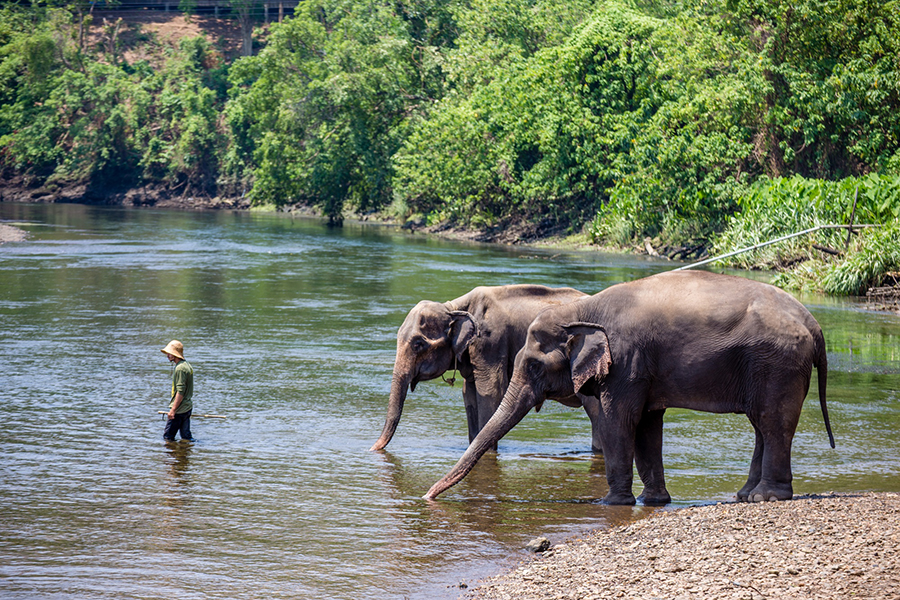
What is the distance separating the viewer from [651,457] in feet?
30.0

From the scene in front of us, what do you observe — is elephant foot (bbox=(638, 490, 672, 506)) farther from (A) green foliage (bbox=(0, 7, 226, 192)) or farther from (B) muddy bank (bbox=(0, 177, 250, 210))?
(A) green foliage (bbox=(0, 7, 226, 192))

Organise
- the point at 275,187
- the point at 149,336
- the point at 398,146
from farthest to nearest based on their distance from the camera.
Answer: the point at 275,187 → the point at 398,146 → the point at 149,336

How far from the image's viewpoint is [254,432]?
1242cm

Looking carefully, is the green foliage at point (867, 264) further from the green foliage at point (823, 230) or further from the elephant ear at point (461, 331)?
the elephant ear at point (461, 331)

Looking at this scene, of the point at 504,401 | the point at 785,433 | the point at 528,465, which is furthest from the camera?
the point at 528,465

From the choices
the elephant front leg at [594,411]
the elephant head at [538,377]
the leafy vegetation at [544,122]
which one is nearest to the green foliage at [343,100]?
the leafy vegetation at [544,122]

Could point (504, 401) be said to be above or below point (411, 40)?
below

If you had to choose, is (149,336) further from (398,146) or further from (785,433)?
(398,146)

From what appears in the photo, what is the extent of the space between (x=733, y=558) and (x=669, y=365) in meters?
2.20

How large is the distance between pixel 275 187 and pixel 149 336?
44.2m

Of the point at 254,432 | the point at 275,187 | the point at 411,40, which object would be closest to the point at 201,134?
the point at 275,187

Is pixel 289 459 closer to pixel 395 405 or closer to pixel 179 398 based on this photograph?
pixel 395 405

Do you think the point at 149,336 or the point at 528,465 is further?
the point at 149,336

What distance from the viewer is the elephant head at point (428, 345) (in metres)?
11.3
